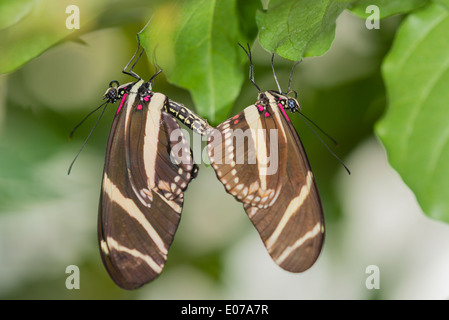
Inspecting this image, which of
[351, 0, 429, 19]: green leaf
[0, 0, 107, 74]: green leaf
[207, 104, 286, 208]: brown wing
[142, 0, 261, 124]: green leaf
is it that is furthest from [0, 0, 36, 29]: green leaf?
[351, 0, 429, 19]: green leaf

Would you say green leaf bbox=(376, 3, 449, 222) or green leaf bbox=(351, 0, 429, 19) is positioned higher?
green leaf bbox=(351, 0, 429, 19)

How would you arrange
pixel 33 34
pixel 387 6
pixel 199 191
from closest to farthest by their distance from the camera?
pixel 387 6 → pixel 33 34 → pixel 199 191

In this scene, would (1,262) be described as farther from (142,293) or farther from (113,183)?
(113,183)

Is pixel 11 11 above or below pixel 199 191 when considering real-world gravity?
above

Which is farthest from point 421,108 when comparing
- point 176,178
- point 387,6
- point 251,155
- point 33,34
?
point 33,34

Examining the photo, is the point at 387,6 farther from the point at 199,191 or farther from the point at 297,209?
the point at 199,191

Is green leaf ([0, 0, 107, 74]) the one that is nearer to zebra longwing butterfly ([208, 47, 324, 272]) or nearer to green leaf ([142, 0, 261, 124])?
green leaf ([142, 0, 261, 124])

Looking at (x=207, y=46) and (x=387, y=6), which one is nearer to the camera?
(x=387, y=6)
